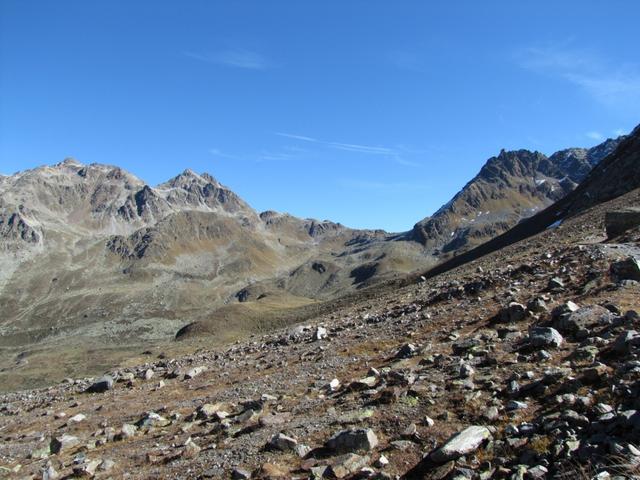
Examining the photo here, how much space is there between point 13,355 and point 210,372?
20321 cm

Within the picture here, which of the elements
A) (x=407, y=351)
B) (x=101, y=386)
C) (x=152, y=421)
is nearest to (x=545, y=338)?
(x=407, y=351)

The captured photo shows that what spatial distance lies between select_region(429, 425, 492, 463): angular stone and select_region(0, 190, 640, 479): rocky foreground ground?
3 cm

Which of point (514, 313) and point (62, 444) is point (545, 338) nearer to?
point (514, 313)

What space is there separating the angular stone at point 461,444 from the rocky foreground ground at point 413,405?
3 centimetres

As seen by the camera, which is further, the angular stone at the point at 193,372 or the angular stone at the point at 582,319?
the angular stone at the point at 193,372

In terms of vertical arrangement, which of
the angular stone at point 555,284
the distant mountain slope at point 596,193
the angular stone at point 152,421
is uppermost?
the distant mountain slope at point 596,193

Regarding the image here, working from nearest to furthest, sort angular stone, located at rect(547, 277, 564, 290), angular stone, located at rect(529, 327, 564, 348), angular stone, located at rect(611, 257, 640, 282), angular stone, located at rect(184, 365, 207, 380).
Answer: angular stone, located at rect(529, 327, 564, 348) → angular stone, located at rect(611, 257, 640, 282) → angular stone, located at rect(547, 277, 564, 290) → angular stone, located at rect(184, 365, 207, 380)

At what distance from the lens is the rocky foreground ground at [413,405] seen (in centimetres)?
993

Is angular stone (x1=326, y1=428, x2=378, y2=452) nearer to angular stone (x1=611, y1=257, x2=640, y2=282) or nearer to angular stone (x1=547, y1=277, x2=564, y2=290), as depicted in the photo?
angular stone (x1=547, y1=277, x2=564, y2=290)

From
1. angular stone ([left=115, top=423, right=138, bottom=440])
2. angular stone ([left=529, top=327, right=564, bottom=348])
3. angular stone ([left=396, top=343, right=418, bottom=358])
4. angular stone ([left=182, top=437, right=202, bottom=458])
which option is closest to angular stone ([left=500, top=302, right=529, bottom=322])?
angular stone ([left=529, top=327, right=564, bottom=348])

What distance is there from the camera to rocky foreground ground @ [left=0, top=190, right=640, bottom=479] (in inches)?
391

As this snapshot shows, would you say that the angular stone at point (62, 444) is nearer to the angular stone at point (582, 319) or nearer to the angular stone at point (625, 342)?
the angular stone at point (582, 319)

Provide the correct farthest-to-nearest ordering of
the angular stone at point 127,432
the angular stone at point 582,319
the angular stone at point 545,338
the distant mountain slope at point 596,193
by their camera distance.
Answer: the distant mountain slope at point 596,193
the angular stone at point 127,432
the angular stone at point 582,319
the angular stone at point 545,338

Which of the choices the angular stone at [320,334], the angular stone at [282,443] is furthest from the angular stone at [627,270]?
the angular stone at [282,443]
